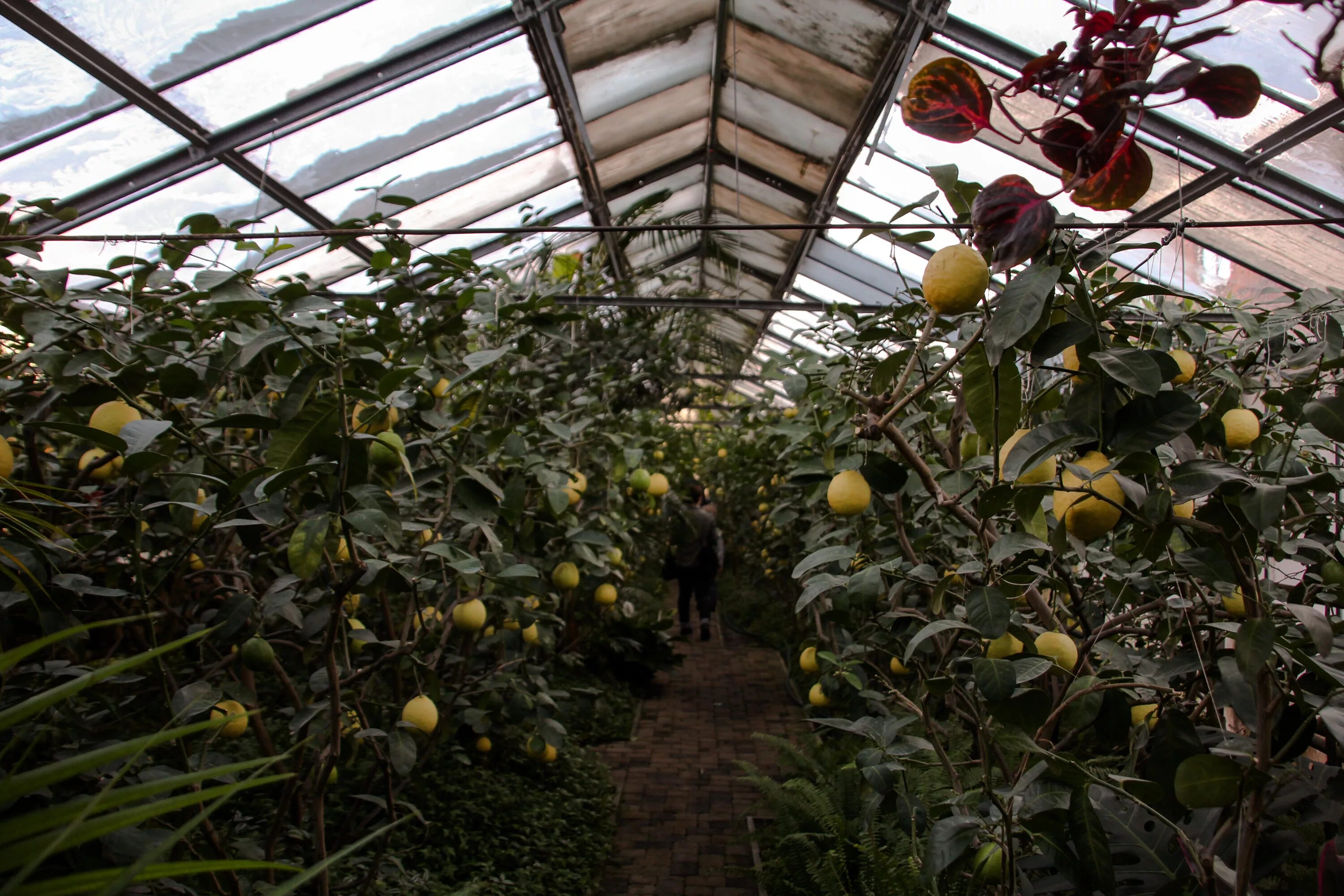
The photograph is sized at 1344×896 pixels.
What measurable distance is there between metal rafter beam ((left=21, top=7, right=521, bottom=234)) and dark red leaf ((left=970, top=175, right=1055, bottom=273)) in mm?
3385

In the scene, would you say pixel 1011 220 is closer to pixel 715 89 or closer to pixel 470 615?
pixel 470 615

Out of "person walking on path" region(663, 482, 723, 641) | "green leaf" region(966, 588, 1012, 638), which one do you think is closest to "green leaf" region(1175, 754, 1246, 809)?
"green leaf" region(966, 588, 1012, 638)

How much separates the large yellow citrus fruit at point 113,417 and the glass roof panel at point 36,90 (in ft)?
7.30

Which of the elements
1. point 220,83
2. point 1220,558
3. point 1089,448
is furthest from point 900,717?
point 220,83

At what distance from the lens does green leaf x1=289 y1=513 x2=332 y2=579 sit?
1.34 metres

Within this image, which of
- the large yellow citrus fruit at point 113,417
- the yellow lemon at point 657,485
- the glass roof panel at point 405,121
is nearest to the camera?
the large yellow citrus fruit at point 113,417

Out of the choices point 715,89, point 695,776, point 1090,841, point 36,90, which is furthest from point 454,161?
point 1090,841

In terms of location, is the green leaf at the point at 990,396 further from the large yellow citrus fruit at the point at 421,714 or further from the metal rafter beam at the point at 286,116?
the metal rafter beam at the point at 286,116

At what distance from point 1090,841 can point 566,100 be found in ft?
14.4

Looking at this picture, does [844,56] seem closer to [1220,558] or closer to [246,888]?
[1220,558]

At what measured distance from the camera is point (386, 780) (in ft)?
6.24

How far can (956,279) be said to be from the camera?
1032 mm

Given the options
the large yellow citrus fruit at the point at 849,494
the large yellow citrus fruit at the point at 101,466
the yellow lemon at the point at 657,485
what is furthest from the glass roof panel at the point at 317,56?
the large yellow citrus fruit at the point at 849,494

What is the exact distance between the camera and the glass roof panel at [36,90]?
2.98 metres
